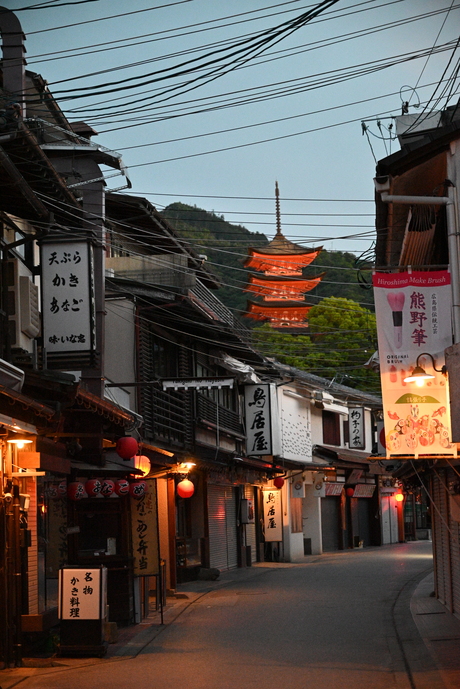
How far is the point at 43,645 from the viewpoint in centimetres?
1478

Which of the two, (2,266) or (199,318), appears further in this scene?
(199,318)

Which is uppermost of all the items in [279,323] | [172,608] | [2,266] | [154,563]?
[279,323]

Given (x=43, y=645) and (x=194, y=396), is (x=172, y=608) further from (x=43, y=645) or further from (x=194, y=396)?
(x=194, y=396)

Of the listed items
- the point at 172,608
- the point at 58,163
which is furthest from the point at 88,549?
the point at 58,163

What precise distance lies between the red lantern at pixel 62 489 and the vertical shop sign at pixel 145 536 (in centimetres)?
200

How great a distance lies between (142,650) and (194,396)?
1538cm

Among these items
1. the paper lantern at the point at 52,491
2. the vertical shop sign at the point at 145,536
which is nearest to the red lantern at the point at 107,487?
the vertical shop sign at the point at 145,536

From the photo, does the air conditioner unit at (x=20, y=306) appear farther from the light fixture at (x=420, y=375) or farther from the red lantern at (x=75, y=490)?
the light fixture at (x=420, y=375)

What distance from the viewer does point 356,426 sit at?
49.5 metres

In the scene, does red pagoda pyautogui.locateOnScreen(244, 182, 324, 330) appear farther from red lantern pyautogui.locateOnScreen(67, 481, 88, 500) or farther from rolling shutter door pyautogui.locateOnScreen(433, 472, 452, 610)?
red lantern pyautogui.locateOnScreen(67, 481, 88, 500)

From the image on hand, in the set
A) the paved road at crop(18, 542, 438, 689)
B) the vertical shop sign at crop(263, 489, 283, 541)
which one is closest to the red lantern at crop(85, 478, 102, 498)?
the paved road at crop(18, 542, 438, 689)

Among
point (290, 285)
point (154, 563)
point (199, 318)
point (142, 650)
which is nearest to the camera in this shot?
point (142, 650)

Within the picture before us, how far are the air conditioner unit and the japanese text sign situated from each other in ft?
12.4

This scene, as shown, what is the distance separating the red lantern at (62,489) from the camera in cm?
1717
